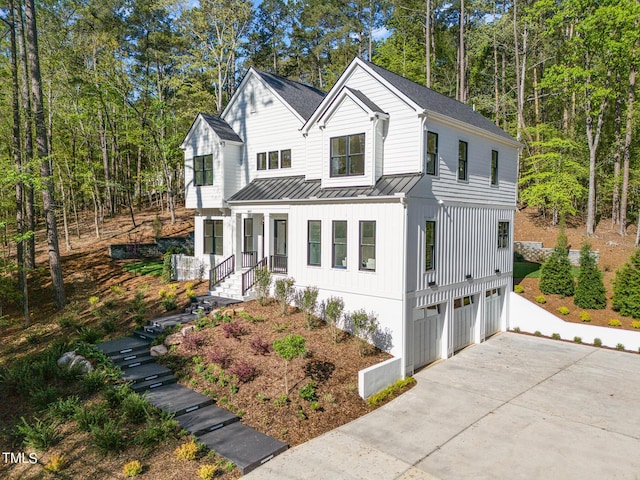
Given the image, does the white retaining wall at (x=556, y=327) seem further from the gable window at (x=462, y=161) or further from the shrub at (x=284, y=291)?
the shrub at (x=284, y=291)

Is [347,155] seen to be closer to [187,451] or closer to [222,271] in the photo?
[222,271]

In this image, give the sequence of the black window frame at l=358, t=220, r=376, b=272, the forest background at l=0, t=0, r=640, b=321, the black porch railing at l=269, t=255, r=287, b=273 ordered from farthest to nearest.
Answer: the forest background at l=0, t=0, r=640, b=321 → the black porch railing at l=269, t=255, r=287, b=273 → the black window frame at l=358, t=220, r=376, b=272

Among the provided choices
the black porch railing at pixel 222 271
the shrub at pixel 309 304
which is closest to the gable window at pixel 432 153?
the shrub at pixel 309 304

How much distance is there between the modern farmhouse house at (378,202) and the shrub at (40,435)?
27.3 ft

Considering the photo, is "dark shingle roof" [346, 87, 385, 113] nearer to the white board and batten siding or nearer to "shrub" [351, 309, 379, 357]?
the white board and batten siding

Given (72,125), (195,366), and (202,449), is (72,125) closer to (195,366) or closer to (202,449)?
(195,366)

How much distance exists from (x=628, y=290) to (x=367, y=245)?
12.0m

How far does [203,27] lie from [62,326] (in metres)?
20.1

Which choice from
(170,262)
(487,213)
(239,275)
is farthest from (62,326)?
(487,213)

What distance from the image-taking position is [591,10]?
24.2 meters

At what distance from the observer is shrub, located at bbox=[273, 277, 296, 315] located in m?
14.6

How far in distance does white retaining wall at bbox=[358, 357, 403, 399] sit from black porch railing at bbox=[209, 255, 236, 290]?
28.5 feet

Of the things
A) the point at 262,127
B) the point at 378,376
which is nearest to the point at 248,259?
the point at 262,127

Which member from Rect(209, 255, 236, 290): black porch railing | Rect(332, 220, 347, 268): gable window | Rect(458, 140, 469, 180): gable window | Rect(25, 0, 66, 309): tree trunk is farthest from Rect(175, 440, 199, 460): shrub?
Rect(458, 140, 469, 180): gable window
